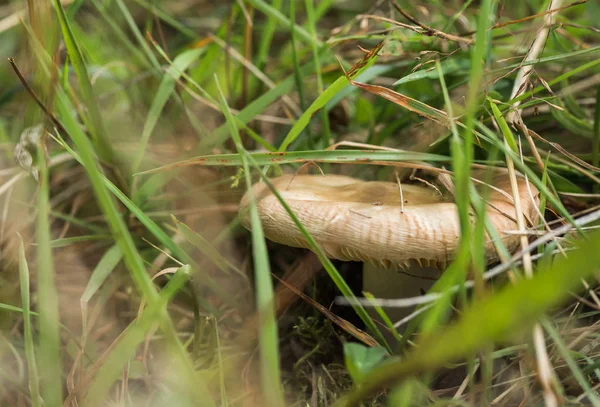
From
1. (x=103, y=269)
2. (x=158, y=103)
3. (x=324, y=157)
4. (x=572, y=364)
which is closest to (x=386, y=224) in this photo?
(x=324, y=157)

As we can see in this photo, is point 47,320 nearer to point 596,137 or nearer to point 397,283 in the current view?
point 397,283

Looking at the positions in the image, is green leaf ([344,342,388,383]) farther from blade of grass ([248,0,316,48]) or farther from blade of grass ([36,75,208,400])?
blade of grass ([248,0,316,48])

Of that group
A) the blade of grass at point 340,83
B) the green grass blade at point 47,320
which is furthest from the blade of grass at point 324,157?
the green grass blade at point 47,320

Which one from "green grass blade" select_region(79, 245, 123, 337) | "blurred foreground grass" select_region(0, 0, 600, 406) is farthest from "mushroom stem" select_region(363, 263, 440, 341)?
"green grass blade" select_region(79, 245, 123, 337)

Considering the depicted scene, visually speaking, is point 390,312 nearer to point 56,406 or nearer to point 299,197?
point 299,197

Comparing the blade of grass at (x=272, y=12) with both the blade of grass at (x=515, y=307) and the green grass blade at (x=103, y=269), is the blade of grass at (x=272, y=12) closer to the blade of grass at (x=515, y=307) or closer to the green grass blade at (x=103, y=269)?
the green grass blade at (x=103, y=269)

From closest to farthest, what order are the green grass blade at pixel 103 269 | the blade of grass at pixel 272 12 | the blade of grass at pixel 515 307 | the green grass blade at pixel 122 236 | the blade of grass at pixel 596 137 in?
the blade of grass at pixel 515 307 → the green grass blade at pixel 122 236 → the green grass blade at pixel 103 269 → the blade of grass at pixel 596 137 → the blade of grass at pixel 272 12

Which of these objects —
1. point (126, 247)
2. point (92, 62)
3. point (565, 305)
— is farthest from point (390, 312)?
point (92, 62)
